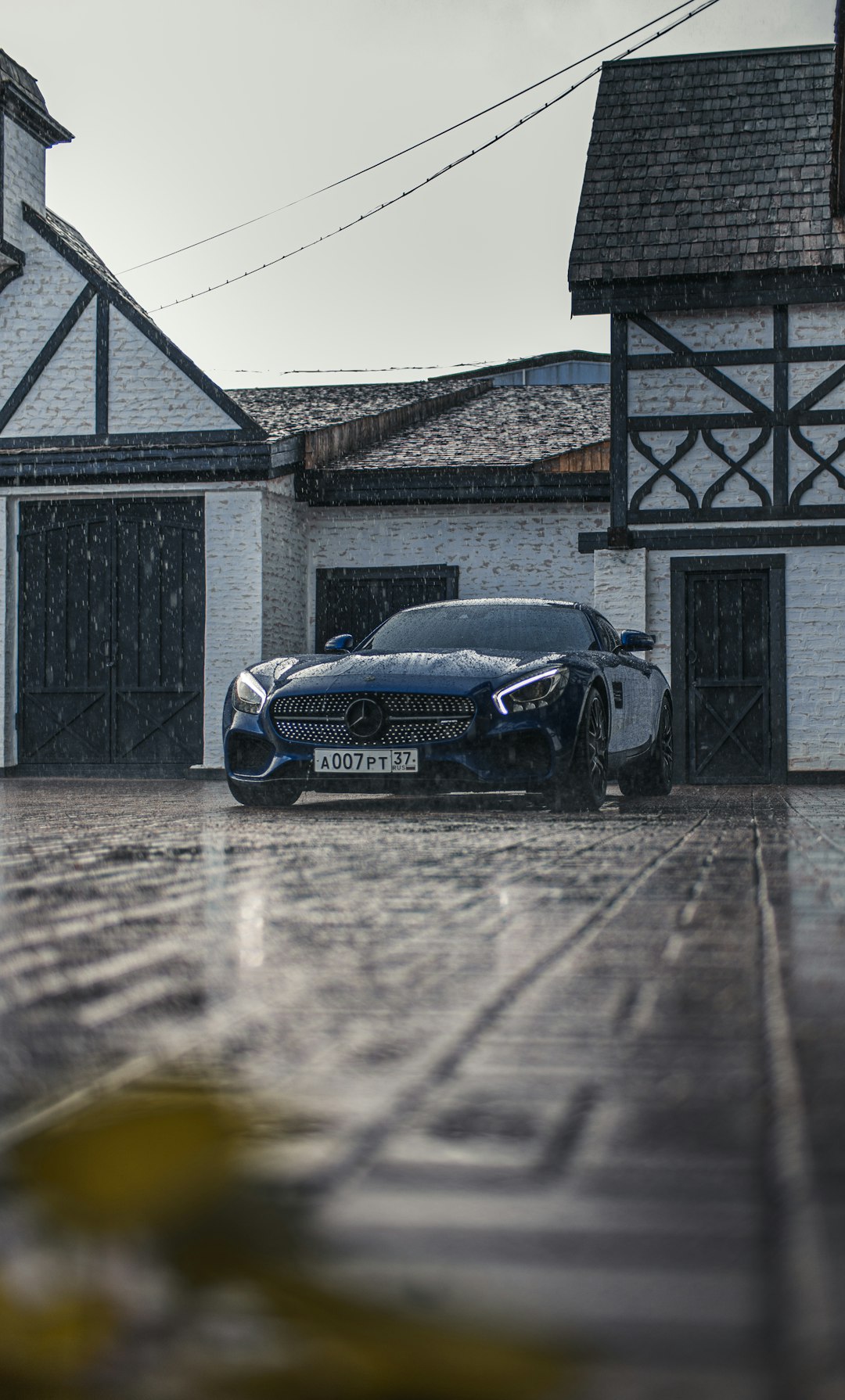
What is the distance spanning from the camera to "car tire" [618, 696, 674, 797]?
36.8 feet

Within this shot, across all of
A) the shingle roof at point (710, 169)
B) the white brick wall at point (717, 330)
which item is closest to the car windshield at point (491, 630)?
the white brick wall at point (717, 330)

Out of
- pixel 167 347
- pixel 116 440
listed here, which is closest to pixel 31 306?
pixel 167 347

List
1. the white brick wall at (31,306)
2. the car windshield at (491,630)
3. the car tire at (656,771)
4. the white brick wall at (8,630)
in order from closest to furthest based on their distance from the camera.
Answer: the car windshield at (491,630) → the car tire at (656,771) → the white brick wall at (8,630) → the white brick wall at (31,306)

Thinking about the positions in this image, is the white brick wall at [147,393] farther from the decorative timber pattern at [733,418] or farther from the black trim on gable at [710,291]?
the decorative timber pattern at [733,418]

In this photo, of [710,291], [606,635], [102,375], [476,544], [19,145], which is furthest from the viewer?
[19,145]

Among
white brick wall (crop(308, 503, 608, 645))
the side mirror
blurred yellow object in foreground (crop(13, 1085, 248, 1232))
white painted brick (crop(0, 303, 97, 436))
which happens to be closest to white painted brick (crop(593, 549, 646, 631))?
white brick wall (crop(308, 503, 608, 645))

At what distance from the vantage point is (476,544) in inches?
662

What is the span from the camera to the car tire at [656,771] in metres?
11.2

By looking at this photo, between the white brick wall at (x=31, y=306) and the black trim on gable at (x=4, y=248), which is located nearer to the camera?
the black trim on gable at (x=4, y=248)

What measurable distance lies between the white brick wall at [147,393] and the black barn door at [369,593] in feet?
7.33

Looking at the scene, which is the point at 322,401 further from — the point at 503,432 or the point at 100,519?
the point at 100,519

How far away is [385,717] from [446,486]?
327 inches

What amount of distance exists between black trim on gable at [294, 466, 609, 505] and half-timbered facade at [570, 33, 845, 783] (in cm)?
133

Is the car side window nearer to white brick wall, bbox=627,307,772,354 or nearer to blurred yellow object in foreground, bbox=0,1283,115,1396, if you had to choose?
white brick wall, bbox=627,307,772,354
